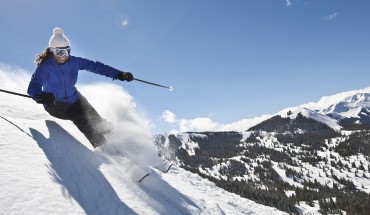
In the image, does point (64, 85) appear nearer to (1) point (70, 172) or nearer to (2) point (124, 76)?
(2) point (124, 76)

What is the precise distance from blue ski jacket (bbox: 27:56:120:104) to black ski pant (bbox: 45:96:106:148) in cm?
17

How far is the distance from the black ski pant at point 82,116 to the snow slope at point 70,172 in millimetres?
293

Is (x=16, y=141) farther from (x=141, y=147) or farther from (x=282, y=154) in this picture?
(x=282, y=154)

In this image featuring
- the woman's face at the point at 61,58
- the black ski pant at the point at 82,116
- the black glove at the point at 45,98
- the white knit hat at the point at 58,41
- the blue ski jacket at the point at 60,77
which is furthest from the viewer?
the black ski pant at the point at 82,116

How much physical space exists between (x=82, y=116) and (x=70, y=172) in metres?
3.39

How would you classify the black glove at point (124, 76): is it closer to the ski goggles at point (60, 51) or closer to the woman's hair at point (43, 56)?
the ski goggles at point (60, 51)

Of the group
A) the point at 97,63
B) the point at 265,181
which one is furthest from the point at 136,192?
the point at 265,181

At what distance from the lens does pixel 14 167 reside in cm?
570

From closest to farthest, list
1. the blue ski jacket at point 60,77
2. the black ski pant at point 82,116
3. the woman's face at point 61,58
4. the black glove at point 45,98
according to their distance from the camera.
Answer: the black glove at point 45,98 → the blue ski jacket at point 60,77 → the woman's face at point 61,58 → the black ski pant at point 82,116

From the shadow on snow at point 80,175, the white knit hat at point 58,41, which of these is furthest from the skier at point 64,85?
the shadow on snow at point 80,175

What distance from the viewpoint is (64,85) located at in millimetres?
9414

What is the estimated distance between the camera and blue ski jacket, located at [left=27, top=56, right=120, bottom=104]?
873 centimetres

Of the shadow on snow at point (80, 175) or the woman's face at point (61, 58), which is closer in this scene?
the shadow on snow at point (80, 175)

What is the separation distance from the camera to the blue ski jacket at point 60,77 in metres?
8.73
